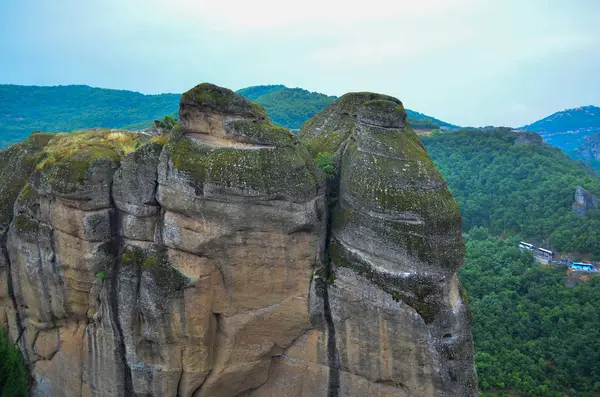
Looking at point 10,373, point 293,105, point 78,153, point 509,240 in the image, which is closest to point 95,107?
point 293,105

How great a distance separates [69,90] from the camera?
343ft

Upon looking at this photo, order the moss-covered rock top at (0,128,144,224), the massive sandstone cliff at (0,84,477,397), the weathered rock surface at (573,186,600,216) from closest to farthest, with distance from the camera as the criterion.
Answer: the massive sandstone cliff at (0,84,477,397)
the moss-covered rock top at (0,128,144,224)
the weathered rock surface at (573,186,600,216)

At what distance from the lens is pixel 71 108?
93.9 metres

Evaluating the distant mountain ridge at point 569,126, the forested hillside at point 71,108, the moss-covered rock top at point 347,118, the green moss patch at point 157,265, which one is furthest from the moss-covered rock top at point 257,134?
the distant mountain ridge at point 569,126

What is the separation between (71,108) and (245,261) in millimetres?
96116

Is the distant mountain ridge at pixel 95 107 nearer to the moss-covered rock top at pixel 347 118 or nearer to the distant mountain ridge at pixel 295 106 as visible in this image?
the distant mountain ridge at pixel 295 106

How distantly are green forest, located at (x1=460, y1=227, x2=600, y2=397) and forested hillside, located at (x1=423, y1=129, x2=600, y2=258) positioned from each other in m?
8.25

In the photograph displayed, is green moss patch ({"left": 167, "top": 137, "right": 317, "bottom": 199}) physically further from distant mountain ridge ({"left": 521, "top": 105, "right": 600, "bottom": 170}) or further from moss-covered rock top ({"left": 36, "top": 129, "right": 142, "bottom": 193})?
distant mountain ridge ({"left": 521, "top": 105, "right": 600, "bottom": 170})

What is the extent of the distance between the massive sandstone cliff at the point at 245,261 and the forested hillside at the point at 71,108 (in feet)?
223

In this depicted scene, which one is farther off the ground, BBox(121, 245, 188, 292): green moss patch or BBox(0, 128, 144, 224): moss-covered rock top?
BBox(0, 128, 144, 224): moss-covered rock top

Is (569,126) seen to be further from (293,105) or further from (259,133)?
(259,133)

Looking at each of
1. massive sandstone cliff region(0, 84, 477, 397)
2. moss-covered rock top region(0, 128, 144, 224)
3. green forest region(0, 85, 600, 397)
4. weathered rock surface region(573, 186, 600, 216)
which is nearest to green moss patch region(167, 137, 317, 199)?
massive sandstone cliff region(0, 84, 477, 397)

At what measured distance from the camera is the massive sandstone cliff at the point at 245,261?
459 inches

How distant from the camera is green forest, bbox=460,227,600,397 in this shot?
26.2m
